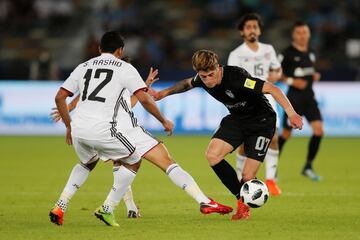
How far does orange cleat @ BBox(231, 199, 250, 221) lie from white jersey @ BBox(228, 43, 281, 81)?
9.72 ft

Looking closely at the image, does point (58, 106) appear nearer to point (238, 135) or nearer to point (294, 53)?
point (238, 135)

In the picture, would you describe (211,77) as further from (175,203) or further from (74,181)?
(175,203)

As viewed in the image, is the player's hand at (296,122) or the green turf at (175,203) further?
the player's hand at (296,122)

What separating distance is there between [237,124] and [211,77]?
84 centimetres

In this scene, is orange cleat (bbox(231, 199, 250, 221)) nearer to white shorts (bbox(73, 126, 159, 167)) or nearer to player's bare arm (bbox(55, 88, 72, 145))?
white shorts (bbox(73, 126, 159, 167))

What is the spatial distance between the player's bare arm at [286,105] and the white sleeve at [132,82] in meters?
1.26

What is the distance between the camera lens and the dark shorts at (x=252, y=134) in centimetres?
945

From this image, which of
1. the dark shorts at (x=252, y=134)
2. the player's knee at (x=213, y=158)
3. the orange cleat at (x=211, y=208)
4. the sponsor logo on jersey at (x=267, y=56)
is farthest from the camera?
the sponsor logo on jersey at (x=267, y=56)

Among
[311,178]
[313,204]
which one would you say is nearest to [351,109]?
[311,178]

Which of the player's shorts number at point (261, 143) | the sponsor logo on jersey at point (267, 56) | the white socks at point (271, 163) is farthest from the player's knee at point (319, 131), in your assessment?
the player's shorts number at point (261, 143)

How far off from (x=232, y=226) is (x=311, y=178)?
16.2ft

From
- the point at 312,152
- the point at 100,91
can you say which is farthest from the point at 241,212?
the point at 312,152

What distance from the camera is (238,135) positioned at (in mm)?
9477

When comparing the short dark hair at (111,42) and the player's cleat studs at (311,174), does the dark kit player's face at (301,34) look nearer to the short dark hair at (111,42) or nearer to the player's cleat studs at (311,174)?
Answer: the player's cleat studs at (311,174)
